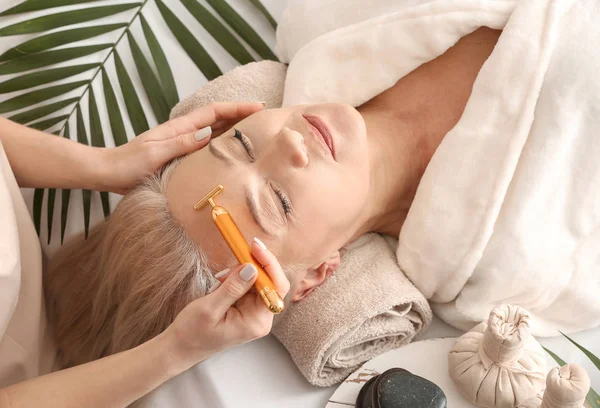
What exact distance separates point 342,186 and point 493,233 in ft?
1.05

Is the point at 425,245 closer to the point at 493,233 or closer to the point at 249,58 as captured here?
the point at 493,233

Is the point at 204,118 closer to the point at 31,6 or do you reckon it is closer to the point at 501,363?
the point at 31,6

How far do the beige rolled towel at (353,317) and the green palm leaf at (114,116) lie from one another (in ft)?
1.94

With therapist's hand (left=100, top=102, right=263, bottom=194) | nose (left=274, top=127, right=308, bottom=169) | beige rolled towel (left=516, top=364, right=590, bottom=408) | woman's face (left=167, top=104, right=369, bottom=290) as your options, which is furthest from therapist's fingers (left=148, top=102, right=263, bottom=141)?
beige rolled towel (left=516, top=364, right=590, bottom=408)

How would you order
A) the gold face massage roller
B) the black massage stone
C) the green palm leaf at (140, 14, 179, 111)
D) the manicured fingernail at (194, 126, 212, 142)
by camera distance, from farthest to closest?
the green palm leaf at (140, 14, 179, 111) → the manicured fingernail at (194, 126, 212, 142) → the black massage stone → the gold face massage roller

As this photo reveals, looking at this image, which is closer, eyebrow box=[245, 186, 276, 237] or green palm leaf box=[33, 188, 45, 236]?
eyebrow box=[245, 186, 276, 237]

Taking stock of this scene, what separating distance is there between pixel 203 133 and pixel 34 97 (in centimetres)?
49

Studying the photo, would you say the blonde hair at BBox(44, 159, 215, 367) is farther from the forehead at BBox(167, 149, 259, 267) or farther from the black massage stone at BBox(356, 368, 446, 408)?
the black massage stone at BBox(356, 368, 446, 408)

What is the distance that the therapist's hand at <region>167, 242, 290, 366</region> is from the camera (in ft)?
2.68

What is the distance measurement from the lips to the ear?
0.22m

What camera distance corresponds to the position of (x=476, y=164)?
1083mm

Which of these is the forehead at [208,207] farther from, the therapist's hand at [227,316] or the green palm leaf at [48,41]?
the green palm leaf at [48,41]

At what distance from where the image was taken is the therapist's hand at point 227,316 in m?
0.82

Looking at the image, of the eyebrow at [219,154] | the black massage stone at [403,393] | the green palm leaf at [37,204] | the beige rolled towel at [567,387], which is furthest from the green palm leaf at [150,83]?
the beige rolled towel at [567,387]
